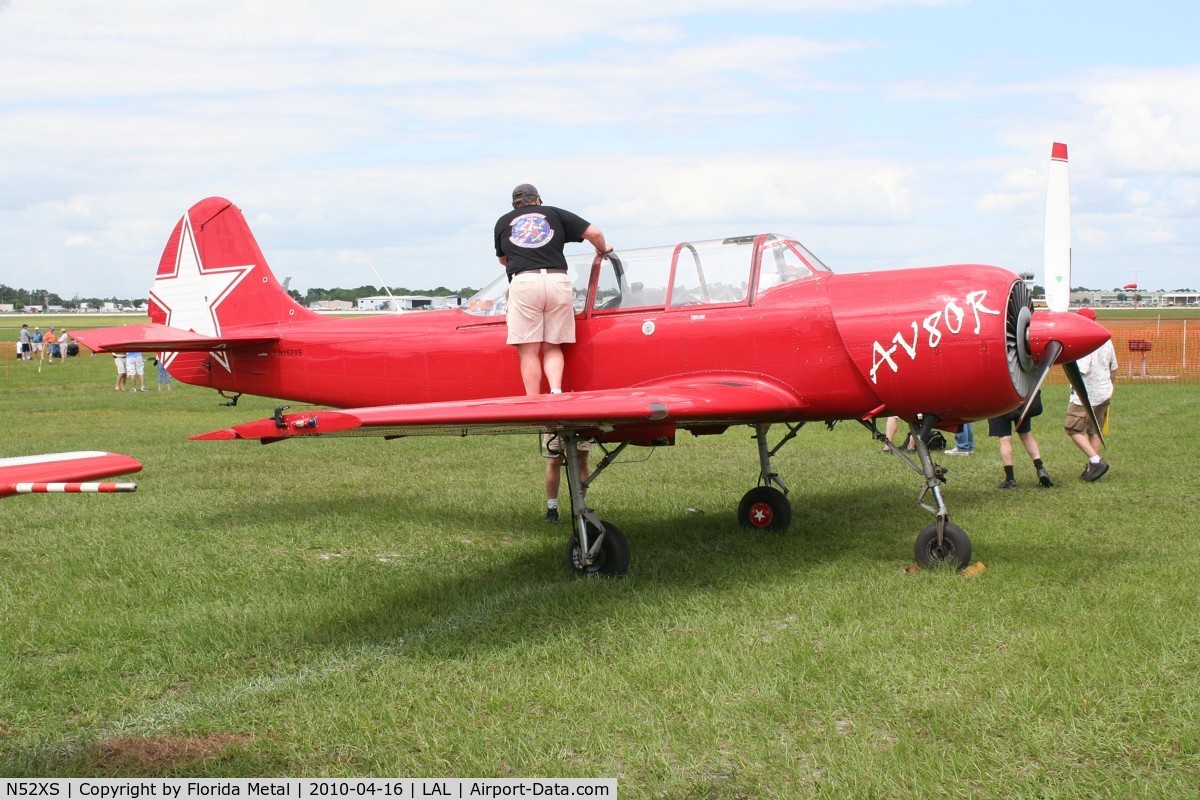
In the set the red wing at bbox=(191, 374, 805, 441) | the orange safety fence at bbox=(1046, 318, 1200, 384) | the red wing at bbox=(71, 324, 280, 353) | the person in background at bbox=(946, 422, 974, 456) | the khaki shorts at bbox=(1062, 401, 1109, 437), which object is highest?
the red wing at bbox=(71, 324, 280, 353)

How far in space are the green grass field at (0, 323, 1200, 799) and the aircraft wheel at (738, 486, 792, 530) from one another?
0.15 metres

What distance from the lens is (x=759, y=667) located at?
513 cm

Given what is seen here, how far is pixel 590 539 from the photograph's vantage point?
283 inches

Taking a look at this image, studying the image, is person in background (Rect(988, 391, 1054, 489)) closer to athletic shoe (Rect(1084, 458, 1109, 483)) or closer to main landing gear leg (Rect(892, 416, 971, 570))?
athletic shoe (Rect(1084, 458, 1109, 483))

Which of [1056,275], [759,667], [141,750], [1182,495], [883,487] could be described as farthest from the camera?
[883,487]

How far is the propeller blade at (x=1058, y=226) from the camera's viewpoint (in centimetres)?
816

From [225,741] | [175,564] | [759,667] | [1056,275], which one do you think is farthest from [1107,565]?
[175,564]

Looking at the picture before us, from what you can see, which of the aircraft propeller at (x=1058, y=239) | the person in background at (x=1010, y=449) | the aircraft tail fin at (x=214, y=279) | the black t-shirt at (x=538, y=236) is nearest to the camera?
the black t-shirt at (x=538, y=236)

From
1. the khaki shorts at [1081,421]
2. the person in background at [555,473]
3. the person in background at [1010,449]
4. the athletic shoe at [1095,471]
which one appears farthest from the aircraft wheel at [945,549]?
the khaki shorts at [1081,421]

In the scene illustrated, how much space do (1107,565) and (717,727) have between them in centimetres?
386

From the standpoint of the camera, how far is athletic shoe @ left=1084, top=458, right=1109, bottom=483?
11084mm

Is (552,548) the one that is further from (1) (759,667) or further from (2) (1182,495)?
(2) (1182,495)

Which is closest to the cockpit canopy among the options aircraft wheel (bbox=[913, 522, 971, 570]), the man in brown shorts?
the man in brown shorts

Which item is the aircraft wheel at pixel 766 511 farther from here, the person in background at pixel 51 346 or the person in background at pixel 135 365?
the person in background at pixel 51 346
